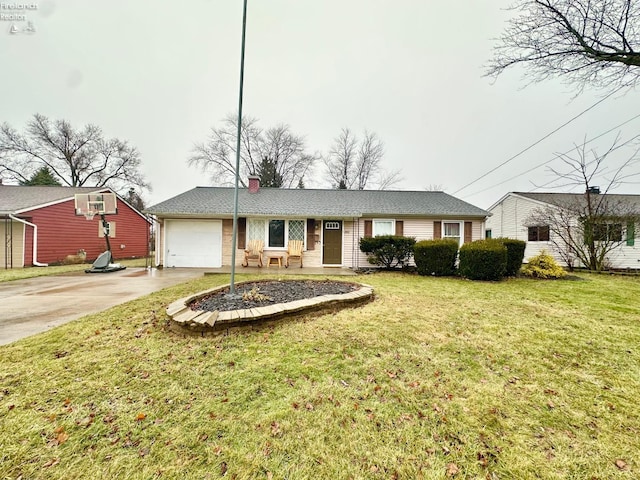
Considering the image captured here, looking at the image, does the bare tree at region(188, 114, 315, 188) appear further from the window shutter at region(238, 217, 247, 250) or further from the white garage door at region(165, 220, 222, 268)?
the window shutter at region(238, 217, 247, 250)

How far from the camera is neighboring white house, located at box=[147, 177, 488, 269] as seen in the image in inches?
389

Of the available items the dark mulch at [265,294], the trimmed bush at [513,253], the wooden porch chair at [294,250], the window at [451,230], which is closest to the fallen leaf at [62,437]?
the dark mulch at [265,294]

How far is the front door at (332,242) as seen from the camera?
1032 cm

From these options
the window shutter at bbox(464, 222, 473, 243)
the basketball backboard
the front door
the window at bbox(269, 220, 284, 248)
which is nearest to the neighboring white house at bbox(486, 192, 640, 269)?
the window shutter at bbox(464, 222, 473, 243)

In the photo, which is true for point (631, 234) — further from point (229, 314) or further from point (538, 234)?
point (229, 314)

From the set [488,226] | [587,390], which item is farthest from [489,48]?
[488,226]

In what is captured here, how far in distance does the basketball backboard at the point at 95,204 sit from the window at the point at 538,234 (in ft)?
63.9

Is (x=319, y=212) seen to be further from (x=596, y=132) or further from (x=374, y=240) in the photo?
(x=596, y=132)

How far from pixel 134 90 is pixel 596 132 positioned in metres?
19.9

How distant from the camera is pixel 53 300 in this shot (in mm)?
4531

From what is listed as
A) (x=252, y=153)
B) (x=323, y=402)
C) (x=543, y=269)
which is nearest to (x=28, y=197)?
(x=252, y=153)

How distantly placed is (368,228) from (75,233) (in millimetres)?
14964

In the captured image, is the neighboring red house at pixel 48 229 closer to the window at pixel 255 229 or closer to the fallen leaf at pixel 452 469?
the window at pixel 255 229

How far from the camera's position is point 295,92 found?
14.0 meters
